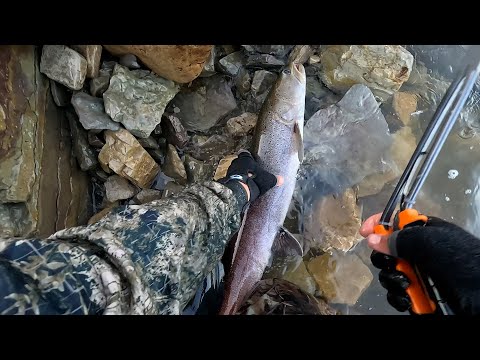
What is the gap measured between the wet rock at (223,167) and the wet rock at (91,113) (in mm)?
917

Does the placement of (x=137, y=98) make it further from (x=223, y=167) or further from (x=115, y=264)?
(x=115, y=264)

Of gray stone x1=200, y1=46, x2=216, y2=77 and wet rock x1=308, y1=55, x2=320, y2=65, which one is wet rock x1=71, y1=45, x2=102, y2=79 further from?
wet rock x1=308, y1=55, x2=320, y2=65

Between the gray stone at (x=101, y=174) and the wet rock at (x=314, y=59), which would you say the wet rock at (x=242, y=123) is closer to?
the wet rock at (x=314, y=59)

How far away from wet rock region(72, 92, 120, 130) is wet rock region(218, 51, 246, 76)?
43.0 inches

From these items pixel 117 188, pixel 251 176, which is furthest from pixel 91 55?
pixel 251 176

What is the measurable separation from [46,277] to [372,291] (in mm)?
2859

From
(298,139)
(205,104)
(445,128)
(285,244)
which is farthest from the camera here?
(205,104)

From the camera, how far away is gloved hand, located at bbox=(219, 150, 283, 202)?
3.03m

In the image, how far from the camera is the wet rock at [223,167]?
3404 millimetres

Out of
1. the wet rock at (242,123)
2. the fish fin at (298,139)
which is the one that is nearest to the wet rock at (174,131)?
the wet rock at (242,123)

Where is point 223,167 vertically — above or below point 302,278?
above

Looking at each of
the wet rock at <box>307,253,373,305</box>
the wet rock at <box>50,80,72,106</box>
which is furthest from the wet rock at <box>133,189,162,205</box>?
the wet rock at <box>307,253,373,305</box>

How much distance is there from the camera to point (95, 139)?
3.39m

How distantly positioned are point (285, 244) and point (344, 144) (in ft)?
3.56
